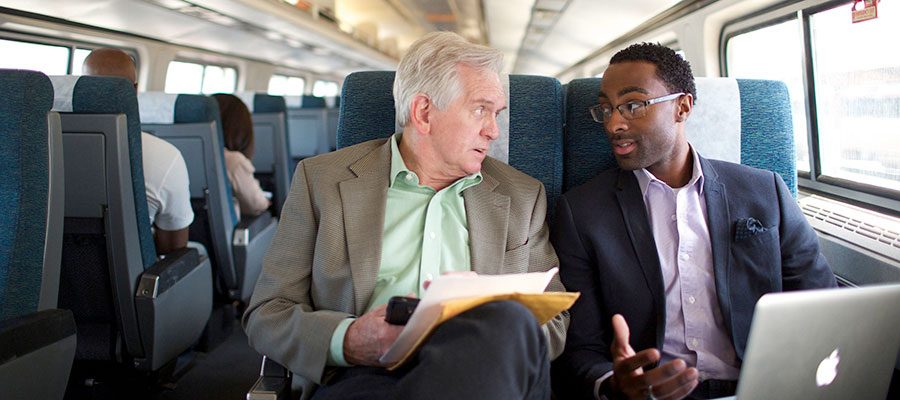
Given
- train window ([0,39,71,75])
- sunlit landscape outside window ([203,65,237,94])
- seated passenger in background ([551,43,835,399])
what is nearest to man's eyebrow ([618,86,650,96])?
seated passenger in background ([551,43,835,399])

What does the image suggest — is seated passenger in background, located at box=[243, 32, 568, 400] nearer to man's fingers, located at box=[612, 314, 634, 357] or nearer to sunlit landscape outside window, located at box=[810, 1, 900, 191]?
man's fingers, located at box=[612, 314, 634, 357]

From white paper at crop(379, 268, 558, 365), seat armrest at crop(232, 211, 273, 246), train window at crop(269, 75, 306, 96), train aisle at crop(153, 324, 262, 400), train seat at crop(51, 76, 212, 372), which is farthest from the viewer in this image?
train window at crop(269, 75, 306, 96)

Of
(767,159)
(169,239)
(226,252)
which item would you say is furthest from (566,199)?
(226,252)

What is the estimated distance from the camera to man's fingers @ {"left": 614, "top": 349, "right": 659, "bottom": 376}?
158 cm

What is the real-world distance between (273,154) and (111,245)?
2494 mm

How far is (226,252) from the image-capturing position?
375cm

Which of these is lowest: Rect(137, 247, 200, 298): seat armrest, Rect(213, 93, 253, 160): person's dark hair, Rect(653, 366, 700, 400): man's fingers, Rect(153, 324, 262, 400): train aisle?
Rect(153, 324, 262, 400): train aisle

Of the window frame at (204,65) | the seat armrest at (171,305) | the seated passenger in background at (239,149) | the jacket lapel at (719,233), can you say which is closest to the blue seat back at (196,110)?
the seated passenger in background at (239,149)

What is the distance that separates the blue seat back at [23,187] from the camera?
1.77 m

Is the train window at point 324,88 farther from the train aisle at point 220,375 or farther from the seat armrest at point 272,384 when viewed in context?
the seat armrest at point 272,384

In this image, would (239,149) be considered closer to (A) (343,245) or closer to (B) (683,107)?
(A) (343,245)

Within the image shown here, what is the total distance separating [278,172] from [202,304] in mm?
1926

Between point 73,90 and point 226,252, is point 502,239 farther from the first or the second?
point 226,252

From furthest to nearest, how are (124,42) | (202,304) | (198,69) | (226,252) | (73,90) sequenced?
(198,69) → (124,42) → (226,252) → (202,304) → (73,90)
